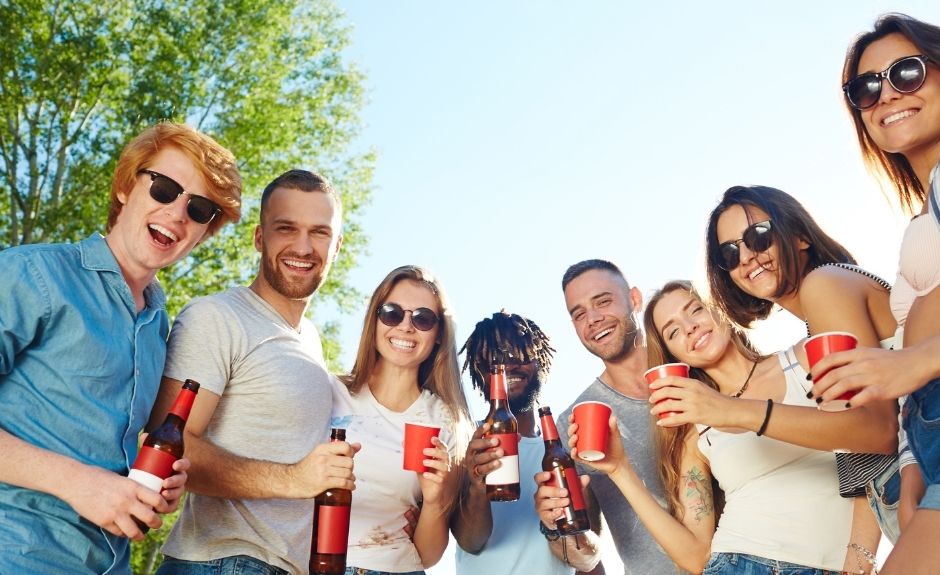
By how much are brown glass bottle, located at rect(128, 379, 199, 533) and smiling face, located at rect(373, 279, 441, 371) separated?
173 centimetres

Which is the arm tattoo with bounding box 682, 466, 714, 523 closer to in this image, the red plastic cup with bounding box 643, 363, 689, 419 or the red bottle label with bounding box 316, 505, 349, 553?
the red plastic cup with bounding box 643, 363, 689, 419

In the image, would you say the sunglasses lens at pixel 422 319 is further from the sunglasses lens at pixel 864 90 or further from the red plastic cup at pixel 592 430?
the sunglasses lens at pixel 864 90

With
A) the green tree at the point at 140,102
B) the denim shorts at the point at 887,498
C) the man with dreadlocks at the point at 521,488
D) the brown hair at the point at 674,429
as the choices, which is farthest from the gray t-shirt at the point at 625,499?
the green tree at the point at 140,102

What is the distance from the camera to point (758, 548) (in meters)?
3.84

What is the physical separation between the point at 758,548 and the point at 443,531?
1695 mm

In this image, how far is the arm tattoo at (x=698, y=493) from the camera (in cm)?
439

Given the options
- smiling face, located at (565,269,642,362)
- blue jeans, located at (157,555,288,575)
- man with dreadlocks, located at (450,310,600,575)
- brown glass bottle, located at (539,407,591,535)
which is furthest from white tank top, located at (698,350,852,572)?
blue jeans, located at (157,555,288,575)

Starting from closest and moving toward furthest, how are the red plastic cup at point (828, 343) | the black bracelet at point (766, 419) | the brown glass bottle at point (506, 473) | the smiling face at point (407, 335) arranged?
the red plastic cup at point (828, 343)
the black bracelet at point (766, 419)
the brown glass bottle at point (506, 473)
the smiling face at point (407, 335)

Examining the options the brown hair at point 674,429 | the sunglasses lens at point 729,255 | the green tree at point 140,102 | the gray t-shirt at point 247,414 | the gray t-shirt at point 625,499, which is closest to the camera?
the gray t-shirt at point 247,414

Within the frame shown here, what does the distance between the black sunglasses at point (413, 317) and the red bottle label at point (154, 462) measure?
2.23 metres

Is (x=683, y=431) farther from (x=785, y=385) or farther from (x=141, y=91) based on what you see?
(x=141, y=91)

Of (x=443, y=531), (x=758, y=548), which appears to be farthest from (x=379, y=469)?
(x=758, y=548)

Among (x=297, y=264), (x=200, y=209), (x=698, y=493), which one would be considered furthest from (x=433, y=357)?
(x=200, y=209)

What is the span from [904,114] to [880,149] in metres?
0.38
